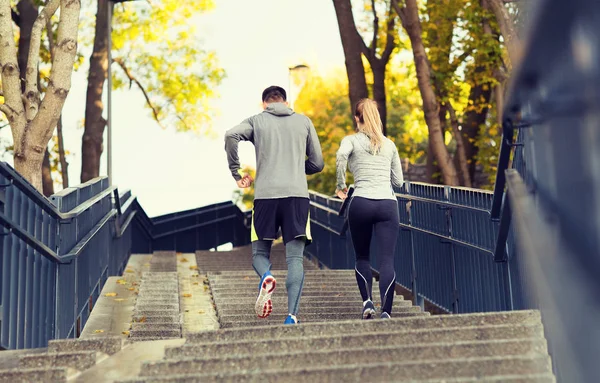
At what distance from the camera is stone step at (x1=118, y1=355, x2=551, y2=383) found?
4.49 m

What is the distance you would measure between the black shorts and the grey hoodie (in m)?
0.05

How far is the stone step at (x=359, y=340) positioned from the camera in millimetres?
5008

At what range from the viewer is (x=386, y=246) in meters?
7.05

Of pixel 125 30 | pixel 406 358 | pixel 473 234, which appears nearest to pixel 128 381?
pixel 406 358

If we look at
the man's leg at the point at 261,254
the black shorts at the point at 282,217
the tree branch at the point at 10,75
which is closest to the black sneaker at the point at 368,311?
the black shorts at the point at 282,217

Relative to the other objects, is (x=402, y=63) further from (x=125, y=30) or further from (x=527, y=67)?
(x=527, y=67)

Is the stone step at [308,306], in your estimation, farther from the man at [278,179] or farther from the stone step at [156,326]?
the man at [278,179]

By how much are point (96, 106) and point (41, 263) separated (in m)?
14.8

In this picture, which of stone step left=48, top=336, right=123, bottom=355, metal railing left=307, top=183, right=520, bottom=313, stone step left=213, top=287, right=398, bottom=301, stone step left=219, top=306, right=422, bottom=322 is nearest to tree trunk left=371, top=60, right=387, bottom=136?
metal railing left=307, top=183, right=520, bottom=313

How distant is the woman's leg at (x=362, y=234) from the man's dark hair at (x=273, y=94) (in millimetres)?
1000

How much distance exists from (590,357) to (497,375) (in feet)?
7.30

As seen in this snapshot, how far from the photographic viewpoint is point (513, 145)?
6.12 metres

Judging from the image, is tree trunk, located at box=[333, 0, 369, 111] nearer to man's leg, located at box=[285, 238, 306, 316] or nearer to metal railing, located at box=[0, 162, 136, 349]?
metal railing, located at box=[0, 162, 136, 349]

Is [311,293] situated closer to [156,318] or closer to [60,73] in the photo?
[156,318]
